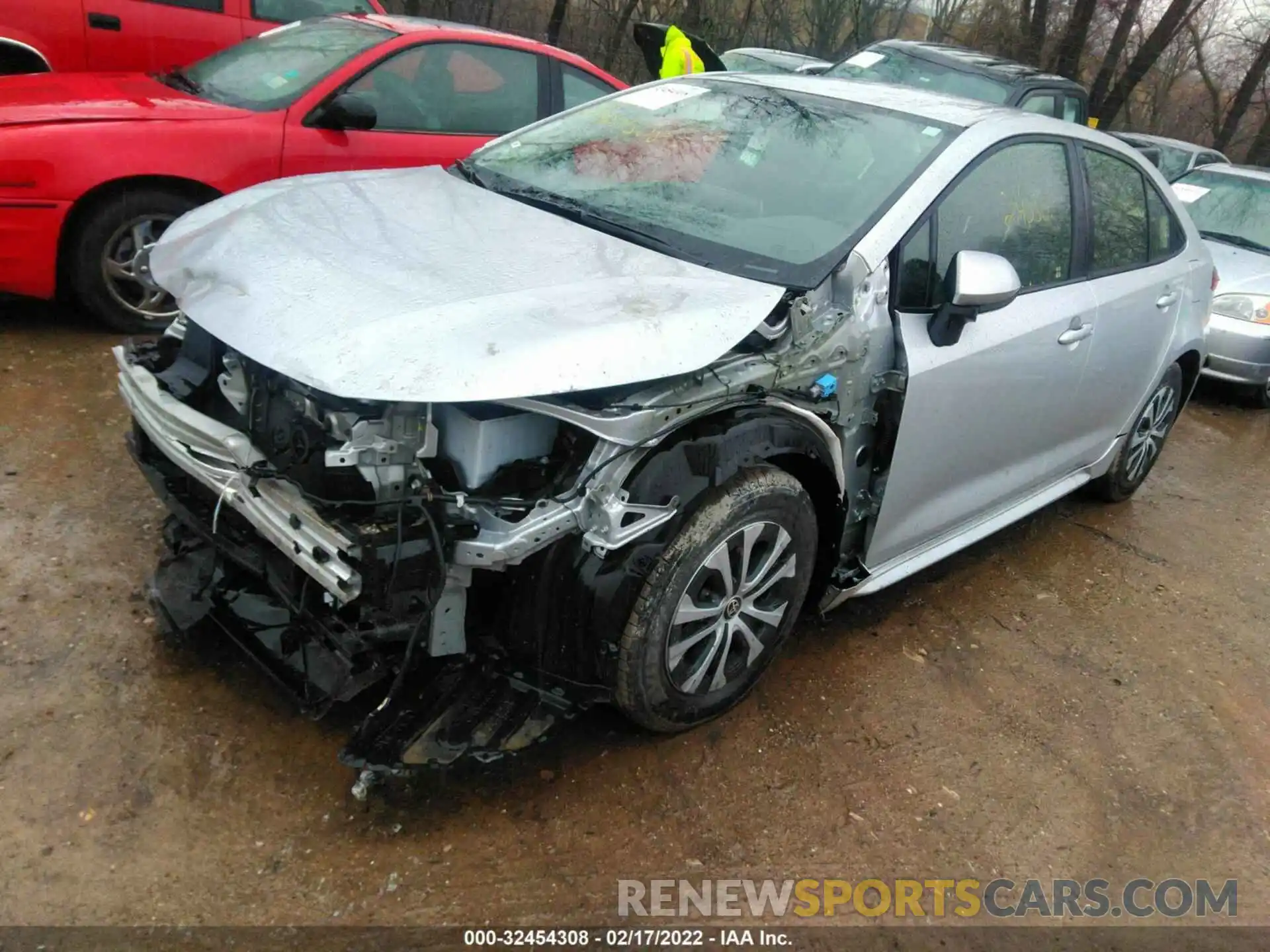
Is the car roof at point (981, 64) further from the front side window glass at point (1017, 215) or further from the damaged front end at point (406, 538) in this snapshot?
the damaged front end at point (406, 538)

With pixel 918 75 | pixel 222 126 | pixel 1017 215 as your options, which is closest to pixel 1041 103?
pixel 918 75

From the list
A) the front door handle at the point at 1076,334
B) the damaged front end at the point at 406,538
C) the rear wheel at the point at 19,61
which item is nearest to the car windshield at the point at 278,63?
the rear wheel at the point at 19,61

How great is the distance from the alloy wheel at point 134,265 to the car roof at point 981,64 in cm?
678

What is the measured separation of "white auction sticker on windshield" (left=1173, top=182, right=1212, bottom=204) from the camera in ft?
27.0

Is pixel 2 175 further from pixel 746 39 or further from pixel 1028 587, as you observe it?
pixel 746 39

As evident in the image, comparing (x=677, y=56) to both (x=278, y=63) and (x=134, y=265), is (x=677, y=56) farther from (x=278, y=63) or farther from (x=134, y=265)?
(x=134, y=265)

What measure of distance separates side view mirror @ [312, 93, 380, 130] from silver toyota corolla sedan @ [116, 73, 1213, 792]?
136 centimetres

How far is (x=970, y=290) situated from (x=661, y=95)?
1592 millimetres

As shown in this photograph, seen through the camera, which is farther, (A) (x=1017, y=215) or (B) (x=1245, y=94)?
(B) (x=1245, y=94)

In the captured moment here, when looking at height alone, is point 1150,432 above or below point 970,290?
below

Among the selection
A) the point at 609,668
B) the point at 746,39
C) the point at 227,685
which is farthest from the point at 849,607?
the point at 746,39

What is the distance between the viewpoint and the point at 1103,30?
17.6 m

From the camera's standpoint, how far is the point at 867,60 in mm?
8750

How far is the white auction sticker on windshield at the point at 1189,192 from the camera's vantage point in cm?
823
